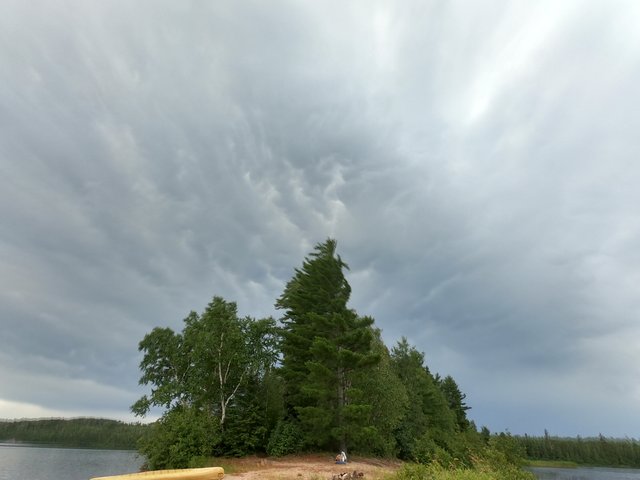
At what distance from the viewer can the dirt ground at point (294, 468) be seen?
1927cm

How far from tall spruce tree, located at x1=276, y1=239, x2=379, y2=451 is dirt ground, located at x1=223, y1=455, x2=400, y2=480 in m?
2.20

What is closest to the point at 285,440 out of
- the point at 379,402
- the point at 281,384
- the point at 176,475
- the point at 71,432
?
the point at 281,384

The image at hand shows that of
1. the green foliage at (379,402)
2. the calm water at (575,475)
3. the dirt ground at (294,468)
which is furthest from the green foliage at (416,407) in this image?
the dirt ground at (294,468)

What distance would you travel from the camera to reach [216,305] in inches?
1378

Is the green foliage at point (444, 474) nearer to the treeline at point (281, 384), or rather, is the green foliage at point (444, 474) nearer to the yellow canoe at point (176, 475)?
the yellow canoe at point (176, 475)

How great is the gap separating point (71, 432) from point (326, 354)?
608 feet

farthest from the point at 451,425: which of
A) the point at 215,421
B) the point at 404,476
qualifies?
the point at 404,476

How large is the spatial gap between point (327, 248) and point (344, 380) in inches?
452

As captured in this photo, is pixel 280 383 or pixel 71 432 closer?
pixel 280 383

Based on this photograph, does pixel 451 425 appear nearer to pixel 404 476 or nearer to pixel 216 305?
pixel 216 305

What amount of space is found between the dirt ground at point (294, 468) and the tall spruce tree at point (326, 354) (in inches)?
86.5

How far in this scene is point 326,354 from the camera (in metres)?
29.4

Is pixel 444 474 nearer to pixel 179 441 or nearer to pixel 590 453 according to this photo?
pixel 179 441

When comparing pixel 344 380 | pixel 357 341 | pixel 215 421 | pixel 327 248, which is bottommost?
pixel 215 421
